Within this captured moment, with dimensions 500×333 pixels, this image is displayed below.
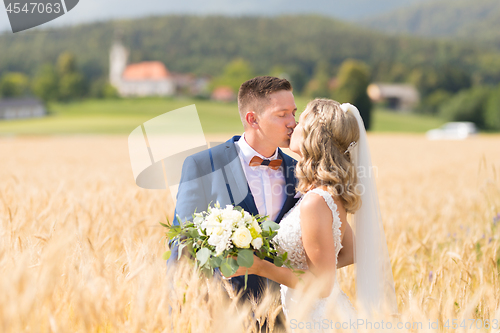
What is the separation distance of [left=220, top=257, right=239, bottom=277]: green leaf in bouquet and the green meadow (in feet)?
156

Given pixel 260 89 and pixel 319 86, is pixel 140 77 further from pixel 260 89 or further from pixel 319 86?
pixel 260 89

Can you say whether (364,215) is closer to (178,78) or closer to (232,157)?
(232,157)

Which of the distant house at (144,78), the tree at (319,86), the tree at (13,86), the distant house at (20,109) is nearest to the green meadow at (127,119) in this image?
the distant house at (20,109)

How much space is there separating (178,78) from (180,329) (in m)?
129

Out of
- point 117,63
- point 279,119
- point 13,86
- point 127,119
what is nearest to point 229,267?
point 279,119

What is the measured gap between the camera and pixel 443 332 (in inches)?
76.8

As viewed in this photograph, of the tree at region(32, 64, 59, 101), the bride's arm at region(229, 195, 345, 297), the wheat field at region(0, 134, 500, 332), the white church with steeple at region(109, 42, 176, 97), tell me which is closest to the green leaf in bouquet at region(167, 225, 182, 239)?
the wheat field at region(0, 134, 500, 332)

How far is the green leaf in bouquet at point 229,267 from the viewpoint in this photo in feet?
6.56

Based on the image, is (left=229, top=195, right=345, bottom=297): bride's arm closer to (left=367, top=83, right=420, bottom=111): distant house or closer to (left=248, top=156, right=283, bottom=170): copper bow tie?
(left=248, top=156, right=283, bottom=170): copper bow tie

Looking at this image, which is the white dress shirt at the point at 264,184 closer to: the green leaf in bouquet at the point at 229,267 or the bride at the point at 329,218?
the bride at the point at 329,218

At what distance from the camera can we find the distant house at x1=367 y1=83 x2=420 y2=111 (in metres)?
92.6

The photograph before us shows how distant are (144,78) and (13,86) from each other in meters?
35.9

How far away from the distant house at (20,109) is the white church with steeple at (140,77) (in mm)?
39215

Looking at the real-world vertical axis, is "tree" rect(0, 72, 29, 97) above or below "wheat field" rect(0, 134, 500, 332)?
below
